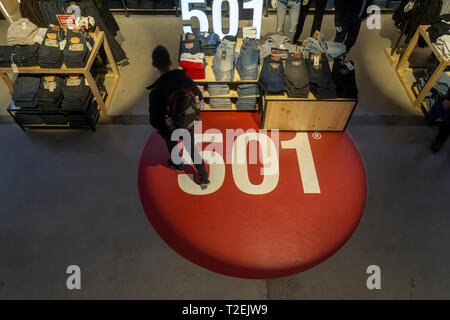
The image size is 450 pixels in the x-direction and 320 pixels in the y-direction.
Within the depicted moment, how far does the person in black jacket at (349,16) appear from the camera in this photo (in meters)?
5.01

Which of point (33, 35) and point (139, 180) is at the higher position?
point (33, 35)

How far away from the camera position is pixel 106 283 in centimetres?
349

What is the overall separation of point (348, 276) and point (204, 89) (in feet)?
10.9

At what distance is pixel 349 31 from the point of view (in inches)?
216

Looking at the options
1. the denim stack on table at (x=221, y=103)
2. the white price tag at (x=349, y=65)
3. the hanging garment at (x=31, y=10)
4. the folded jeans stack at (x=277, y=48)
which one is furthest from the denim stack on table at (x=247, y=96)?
the hanging garment at (x=31, y=10)

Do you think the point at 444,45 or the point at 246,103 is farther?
the point at 246,103

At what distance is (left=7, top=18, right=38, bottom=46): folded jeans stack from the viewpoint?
439 centimetres

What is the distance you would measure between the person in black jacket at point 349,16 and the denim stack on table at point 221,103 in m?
2.51

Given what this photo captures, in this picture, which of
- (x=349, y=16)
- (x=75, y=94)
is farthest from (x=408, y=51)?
(x=75, y=94)

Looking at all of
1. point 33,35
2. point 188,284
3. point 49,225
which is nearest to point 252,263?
point 188,284

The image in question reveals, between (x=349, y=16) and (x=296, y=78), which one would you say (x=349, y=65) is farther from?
(x=349, y=16)

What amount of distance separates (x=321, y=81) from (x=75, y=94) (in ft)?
11.9
